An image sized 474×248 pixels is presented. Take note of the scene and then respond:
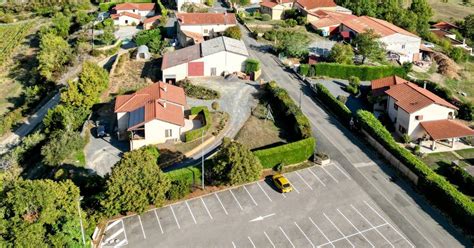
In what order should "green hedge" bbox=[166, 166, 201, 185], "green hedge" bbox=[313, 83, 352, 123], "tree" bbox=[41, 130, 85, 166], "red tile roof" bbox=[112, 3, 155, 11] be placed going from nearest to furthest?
"green hedge" bbox=[166, 166, 201, 185] < "tree" bbox=[41, 130, 85, 166] < "green hedge" bbox=[313, 83, 352, 123] < "red tile roof" bbox=[112, 3, 155, 11]

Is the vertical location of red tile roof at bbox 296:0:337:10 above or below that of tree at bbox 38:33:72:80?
above

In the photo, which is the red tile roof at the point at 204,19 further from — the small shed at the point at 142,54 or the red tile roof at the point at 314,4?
the red tile roof at the point at 314,4

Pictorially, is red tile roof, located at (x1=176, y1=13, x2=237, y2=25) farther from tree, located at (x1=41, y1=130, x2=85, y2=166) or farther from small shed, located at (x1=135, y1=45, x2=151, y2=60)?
tree, located at (x1=41, y1=130, x2=85, y2=166)

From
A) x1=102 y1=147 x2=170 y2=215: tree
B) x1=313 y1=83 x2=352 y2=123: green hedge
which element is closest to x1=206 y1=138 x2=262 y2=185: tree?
x1=102 y1=147 x2=170 y2=215: tree

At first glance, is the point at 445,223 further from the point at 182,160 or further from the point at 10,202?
the point at 10,202

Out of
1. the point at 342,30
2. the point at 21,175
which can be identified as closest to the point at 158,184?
the point at 21,175

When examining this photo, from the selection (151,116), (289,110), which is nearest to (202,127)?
(151,116)

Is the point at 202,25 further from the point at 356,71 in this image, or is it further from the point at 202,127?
the point at 202,127
